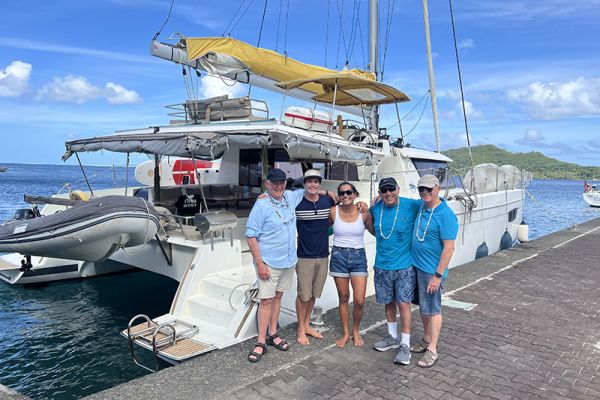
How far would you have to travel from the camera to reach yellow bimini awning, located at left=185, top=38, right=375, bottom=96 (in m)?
8.11

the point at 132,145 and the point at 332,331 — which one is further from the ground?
the point at 132,145

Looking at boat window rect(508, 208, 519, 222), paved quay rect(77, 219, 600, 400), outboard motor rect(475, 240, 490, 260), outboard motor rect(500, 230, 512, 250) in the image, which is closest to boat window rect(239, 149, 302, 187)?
paved quay rect(77, 219, 600, 400)

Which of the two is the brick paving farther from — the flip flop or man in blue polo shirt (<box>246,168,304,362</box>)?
man in blue polo shirt (<box>246,168,304,362</box>)

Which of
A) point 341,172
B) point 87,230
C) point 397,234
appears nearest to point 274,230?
point 397,234

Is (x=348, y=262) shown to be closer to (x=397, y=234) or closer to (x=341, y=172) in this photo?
(x=397, y=234)

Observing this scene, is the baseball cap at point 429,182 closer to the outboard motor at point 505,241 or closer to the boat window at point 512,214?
the outboard motor at point 505,241

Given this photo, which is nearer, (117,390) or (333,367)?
(117,390)

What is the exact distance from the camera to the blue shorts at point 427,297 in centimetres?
412

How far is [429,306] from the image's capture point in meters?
4.16

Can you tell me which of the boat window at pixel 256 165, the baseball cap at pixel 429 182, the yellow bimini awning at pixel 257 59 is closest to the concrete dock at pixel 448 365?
the baseball cap at pixel 429 182

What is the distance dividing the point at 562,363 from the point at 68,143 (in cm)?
796

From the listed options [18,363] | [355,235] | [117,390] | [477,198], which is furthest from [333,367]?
[477,198]

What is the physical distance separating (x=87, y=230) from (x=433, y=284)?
160 inches

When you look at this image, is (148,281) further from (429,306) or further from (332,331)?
(429,306)
